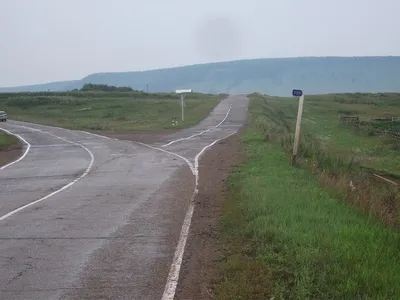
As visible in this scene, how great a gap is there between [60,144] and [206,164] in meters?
13.4

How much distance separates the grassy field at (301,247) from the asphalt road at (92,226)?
36.4 inches

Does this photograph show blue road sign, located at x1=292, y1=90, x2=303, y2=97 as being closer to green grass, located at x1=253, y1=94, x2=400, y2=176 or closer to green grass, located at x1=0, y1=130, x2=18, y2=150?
green grass, located at x1=253, y1=94, x2=400, y2=176

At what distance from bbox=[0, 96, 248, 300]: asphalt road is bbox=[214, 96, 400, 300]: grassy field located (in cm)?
92

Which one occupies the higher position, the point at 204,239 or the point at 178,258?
the point at 178,258

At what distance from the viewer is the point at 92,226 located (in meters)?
9.39

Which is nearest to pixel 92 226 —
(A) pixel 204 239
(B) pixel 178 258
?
(A) pixel 204 239

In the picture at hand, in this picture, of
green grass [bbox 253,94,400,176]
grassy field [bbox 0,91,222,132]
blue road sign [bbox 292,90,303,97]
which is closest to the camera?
blue road sign [bbox 292,90,303,97]

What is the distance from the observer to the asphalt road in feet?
20.9

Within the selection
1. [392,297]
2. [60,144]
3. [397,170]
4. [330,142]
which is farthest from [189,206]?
[330,142]

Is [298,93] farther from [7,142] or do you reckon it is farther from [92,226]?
[7,142]

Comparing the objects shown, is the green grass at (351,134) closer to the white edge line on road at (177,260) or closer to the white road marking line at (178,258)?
the white road marking line at (178,258)

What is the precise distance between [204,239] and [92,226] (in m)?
2.16

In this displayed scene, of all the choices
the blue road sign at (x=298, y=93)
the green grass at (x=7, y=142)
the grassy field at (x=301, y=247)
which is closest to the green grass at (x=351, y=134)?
the blue road sign at (x=298, y=93)

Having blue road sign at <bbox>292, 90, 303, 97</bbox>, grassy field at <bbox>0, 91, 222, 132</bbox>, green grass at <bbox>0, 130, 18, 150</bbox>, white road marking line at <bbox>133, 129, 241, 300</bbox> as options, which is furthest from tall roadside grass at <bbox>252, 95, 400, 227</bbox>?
grassy field at <bbox>0, 91, 222, 132</bbox>
